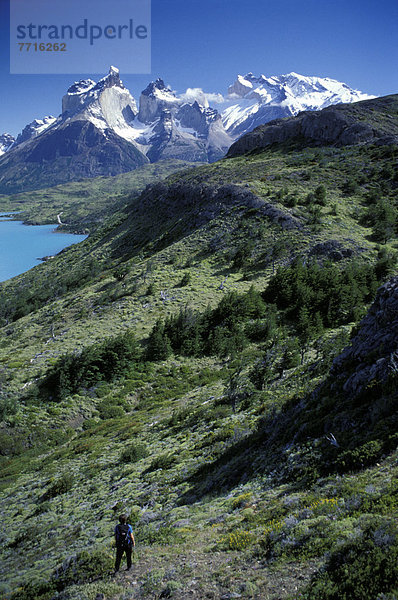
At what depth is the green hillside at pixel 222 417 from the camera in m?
7.68

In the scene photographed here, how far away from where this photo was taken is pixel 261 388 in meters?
20.5

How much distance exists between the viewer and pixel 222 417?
18.6 metres

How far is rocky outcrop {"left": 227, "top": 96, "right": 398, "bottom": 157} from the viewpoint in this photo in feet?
269

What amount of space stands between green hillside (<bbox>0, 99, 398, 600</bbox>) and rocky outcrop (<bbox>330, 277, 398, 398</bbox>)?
90 mm

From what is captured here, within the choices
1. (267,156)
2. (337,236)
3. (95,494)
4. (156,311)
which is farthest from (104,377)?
(267,156)

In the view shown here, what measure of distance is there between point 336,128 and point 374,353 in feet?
322

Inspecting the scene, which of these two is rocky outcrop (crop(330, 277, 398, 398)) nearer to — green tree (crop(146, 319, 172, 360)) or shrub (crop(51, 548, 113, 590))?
shrub (crop(51, 548, 113, 590))

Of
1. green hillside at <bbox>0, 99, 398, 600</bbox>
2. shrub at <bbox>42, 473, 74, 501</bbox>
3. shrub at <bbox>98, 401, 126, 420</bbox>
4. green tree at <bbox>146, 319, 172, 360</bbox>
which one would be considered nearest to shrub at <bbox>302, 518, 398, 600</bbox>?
green hillside at <bbox>0, 99, 398, 600</bbox>

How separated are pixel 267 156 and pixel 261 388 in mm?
84503

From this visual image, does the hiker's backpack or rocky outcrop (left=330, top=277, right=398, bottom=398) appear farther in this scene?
rocky outcrop (left=330, top=277, right=398, bottom=398)

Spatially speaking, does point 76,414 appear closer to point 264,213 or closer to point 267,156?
point 264,213

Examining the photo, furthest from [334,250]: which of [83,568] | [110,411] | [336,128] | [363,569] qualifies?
[336,128]

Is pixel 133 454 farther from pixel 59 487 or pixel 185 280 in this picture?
pixel 185 280

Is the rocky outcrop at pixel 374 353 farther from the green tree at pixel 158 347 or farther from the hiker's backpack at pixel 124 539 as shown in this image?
the green tree at pixel 158 347
